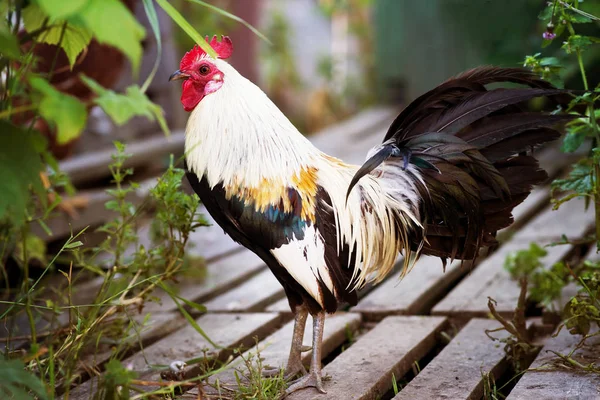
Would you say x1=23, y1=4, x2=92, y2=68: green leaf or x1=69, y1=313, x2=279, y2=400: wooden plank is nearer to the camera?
x1=23, y1=4, x2=92, y2=68: green leaf

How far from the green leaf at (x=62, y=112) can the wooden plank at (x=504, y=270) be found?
198 cm

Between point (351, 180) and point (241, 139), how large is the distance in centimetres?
37

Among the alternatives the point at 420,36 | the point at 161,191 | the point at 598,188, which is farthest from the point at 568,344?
the point at 420,36

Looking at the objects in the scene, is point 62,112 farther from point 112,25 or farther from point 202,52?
point 202,52

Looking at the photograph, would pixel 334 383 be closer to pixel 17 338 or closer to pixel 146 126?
pixel 17 338

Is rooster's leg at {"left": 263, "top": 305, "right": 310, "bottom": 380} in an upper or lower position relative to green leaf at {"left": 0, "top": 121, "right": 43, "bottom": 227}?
lower

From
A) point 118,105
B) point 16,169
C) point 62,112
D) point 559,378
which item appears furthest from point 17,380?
point 559,378

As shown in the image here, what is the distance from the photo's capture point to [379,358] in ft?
8.46

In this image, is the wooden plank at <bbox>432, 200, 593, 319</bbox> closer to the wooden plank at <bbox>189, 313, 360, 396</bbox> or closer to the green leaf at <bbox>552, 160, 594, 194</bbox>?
the wooden plank at <bbox>189, 313, 360, 396</bbox>

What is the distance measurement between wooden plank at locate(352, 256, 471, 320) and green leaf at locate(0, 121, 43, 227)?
179 centimetres

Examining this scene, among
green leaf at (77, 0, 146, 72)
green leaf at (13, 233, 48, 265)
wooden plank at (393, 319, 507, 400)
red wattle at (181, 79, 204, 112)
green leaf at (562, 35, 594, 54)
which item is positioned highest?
green leaf at (562, 35, 594, 54)

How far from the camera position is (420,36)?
25.8 feet

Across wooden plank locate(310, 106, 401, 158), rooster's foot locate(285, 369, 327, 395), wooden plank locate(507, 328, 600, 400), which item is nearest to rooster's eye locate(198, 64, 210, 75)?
rooster's foot locate(285, 369, 327, 395)

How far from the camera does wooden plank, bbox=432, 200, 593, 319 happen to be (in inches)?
123
